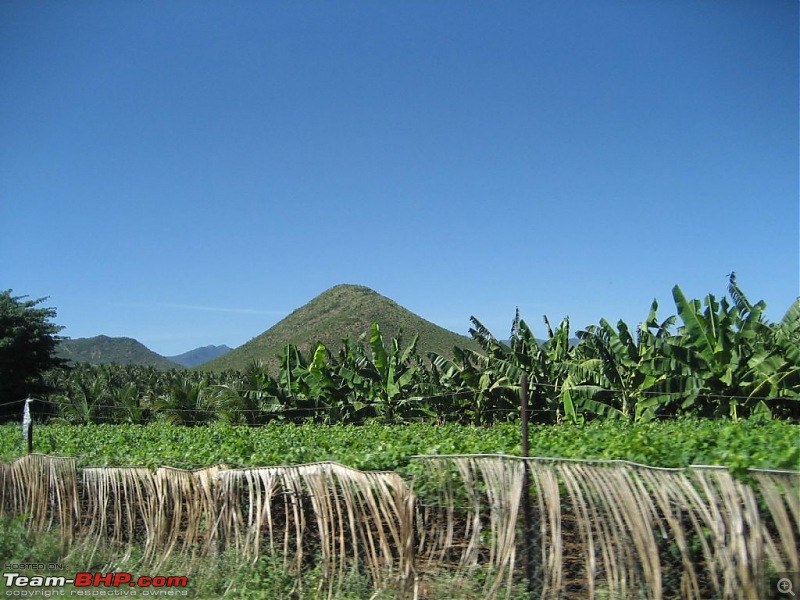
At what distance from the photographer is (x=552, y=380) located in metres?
17.1

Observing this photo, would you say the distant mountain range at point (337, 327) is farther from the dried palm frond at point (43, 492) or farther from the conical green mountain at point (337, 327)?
the dried palm frond at point (43, 492)

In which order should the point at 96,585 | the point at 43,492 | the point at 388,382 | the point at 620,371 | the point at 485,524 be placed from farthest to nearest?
the point at 388,382 → the point at 620,371 → the point at 43,492 → the point at 96,585 → the point at 485,524

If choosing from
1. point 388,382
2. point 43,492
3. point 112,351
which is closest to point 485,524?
point 43,492

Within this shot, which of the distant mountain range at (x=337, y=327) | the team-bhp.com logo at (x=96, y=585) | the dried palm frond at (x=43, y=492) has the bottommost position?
the team-bhp.com logo at (x=96, y=585)

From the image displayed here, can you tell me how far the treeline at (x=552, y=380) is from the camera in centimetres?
1413

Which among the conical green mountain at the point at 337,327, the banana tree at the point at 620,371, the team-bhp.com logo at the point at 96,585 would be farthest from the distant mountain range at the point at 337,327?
the team-bhp.com logo at the point at 96,585

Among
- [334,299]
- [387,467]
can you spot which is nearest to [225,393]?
[387,467]

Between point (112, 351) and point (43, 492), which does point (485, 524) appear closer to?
point (43, 492)

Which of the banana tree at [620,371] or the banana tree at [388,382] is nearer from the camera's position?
the banana tree at [620,371]

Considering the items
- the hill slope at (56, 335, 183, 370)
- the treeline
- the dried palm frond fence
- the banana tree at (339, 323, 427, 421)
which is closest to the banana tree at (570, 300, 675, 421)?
the treeline

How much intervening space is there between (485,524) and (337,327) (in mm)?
70871

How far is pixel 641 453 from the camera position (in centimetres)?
566

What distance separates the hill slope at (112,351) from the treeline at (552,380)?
394ft

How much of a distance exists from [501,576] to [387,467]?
1540 mm
